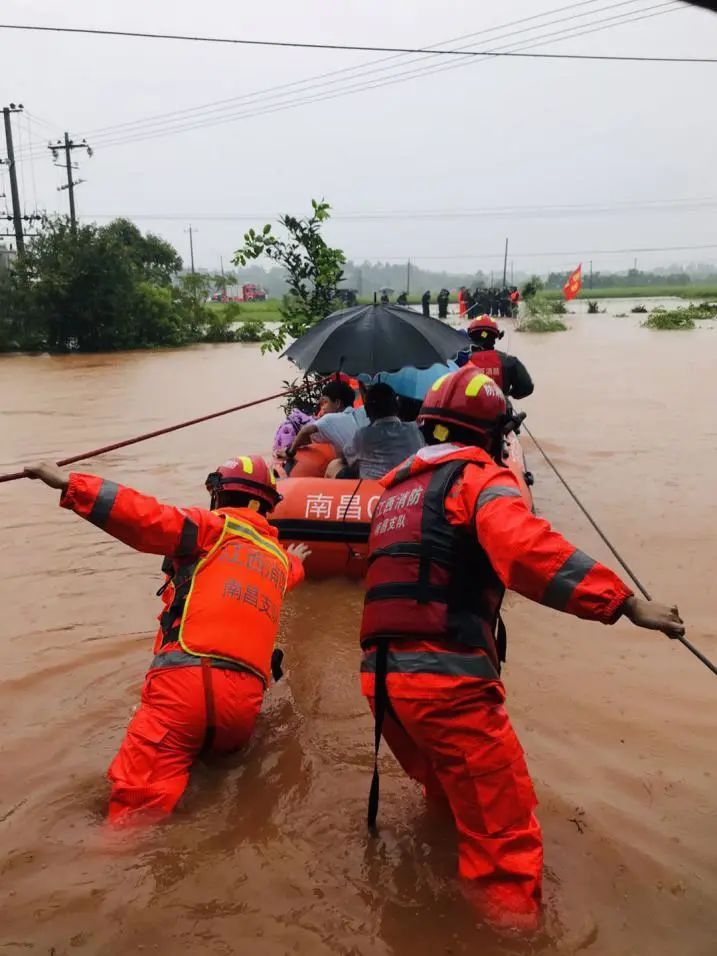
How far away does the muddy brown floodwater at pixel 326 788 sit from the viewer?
98.4 inches

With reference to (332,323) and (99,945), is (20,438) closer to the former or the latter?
(332,323)

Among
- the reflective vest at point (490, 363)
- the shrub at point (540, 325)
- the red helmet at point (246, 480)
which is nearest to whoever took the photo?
the red helmet at point (246, 480)

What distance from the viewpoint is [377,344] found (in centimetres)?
628

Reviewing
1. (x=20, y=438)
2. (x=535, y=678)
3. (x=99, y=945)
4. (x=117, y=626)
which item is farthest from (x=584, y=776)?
(x=20, y=438)

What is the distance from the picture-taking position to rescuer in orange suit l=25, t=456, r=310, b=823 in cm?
288

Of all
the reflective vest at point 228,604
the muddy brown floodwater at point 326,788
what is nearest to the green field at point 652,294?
the muddy brown floodwater at point 326,788

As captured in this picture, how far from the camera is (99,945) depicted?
7.84 ft

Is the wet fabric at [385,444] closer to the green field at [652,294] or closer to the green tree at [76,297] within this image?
the green tree at [76,297]

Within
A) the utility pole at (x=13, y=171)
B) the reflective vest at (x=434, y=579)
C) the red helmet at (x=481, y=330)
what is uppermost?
the utility pole at (x=13, y=171)

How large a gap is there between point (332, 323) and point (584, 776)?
4339 mm

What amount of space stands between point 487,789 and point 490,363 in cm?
485

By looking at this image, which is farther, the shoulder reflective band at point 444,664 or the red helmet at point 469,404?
the red helmet at point 469,404

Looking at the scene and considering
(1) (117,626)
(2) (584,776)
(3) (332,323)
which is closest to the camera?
(2) (584,776)

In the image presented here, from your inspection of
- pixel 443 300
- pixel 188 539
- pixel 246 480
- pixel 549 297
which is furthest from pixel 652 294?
pixel 188 539
